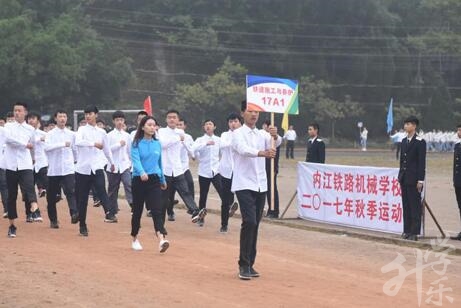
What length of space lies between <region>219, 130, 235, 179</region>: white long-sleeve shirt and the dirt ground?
1.09m

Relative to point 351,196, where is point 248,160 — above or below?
above

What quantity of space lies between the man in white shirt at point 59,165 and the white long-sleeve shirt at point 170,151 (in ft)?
5.46

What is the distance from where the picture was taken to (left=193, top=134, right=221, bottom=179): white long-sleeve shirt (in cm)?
1503

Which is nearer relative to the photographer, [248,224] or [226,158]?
[248,224]

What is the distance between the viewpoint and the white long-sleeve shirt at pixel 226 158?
44.6ft

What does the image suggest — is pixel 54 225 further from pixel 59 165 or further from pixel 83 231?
pixel 83 231

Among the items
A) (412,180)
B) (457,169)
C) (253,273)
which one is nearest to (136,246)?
(253,273)

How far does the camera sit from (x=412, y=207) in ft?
40.5

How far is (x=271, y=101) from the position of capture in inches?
601

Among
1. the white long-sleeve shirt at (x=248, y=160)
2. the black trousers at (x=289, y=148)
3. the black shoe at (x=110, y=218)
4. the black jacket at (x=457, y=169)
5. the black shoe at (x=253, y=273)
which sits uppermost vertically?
the white long-sleeve shirt at (x=248, y=160)

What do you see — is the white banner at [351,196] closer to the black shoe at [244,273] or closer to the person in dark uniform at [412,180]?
the person in dark uniform at [412,180]

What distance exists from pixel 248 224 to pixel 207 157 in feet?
19.9

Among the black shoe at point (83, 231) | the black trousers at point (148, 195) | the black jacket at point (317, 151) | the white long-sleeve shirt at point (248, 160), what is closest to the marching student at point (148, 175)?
the black trousers at point (148, 195)

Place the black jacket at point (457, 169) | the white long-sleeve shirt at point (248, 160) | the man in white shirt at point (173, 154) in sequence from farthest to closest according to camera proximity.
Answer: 1. the man in white shirt at point (173, 154)
2. the black jacket at point (457, 169)
3. the white long-sleeve shirt at point (248, 160)
